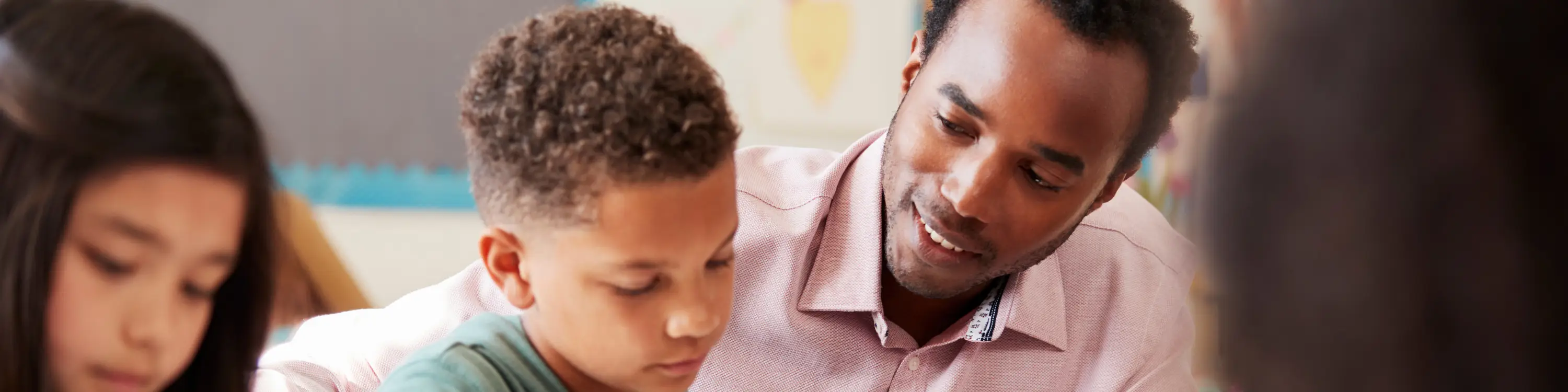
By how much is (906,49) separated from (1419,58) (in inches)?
79.6

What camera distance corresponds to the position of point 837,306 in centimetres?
100

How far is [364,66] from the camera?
1.92 meters

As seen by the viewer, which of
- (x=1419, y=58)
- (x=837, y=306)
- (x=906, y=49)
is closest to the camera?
(x=1419, y=58)

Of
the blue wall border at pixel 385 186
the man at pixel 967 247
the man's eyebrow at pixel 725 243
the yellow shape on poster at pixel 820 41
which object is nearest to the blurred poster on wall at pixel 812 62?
the yellow shape on poster at pixel 820 41

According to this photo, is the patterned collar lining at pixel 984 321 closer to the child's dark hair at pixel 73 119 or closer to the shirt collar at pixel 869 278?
the shirt collar at pixel 869 278

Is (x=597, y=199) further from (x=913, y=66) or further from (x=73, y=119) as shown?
(x=913, y=66)

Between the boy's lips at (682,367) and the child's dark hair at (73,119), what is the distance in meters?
0.25

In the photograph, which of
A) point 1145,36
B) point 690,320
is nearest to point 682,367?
point 690,320

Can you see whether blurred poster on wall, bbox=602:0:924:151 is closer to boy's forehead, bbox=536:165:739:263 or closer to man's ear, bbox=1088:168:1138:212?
man's ear, bbox=1088:168:1138:212

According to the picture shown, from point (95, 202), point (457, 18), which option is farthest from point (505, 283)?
point (457, 18)

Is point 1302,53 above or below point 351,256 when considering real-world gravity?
above

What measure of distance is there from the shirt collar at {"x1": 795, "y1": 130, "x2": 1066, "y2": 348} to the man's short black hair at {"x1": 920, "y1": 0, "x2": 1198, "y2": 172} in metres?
0.13

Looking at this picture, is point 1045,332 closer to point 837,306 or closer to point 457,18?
point 837,306

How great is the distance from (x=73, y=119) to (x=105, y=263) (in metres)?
0.06
